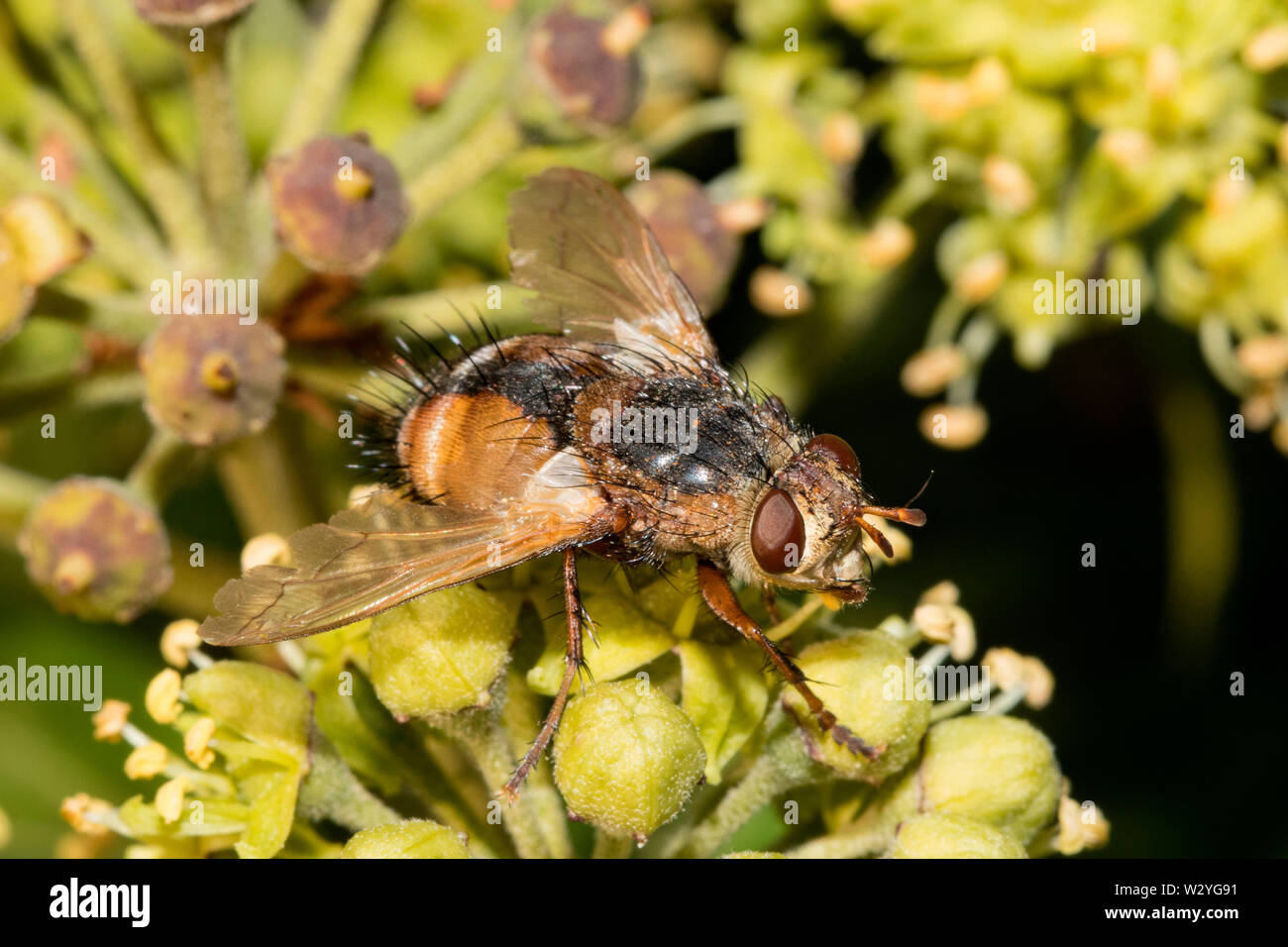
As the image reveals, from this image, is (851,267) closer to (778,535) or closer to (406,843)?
(778,535)

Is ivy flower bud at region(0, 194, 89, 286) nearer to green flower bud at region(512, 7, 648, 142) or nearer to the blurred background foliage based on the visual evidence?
the blurred background foliage

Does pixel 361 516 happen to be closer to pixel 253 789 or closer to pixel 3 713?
pixel 253 789

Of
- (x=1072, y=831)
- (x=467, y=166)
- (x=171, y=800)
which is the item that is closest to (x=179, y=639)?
(x=171, y=800)

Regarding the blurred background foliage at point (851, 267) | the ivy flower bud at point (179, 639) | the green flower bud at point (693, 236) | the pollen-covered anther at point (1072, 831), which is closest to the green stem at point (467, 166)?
the blurred background foliage at point (851, 267)
